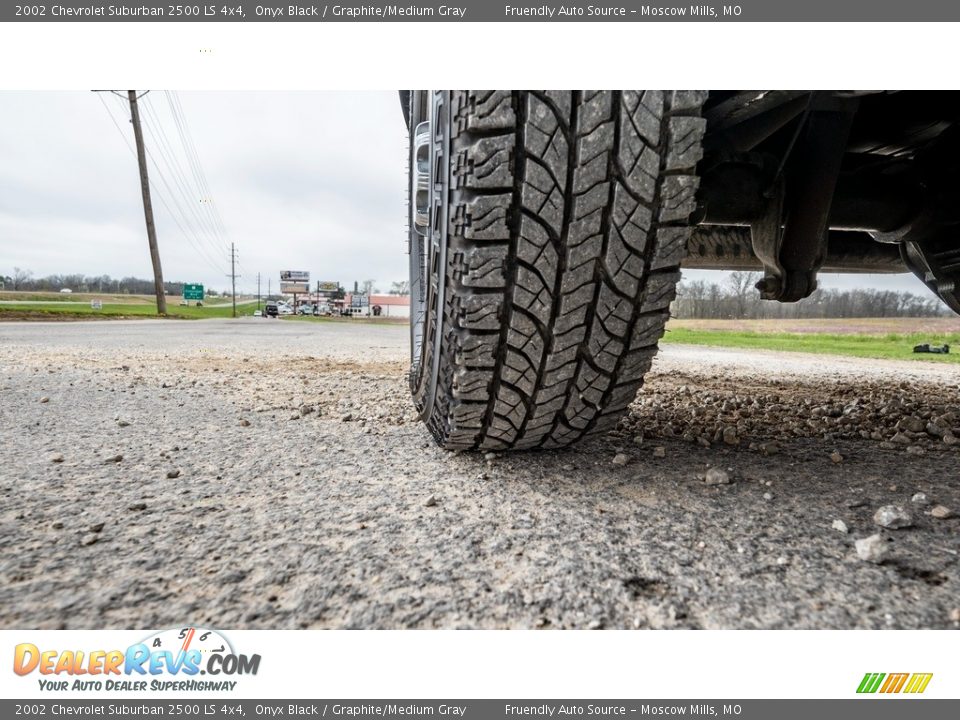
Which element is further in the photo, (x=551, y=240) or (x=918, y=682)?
(x=551, y=240)

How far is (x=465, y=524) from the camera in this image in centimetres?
81

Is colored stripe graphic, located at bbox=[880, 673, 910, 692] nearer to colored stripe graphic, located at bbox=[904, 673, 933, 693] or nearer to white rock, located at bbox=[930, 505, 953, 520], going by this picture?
colored stripe graphic, located at bbox=[904, 673, 933, 693]

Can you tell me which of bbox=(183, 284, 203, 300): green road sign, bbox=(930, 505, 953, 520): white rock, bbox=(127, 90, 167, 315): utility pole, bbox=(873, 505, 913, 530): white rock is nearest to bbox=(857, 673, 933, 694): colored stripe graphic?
bbox=(873, 505, 913, 530): white rock

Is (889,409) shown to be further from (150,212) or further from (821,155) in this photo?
(150,212)

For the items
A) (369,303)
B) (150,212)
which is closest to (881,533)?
(150,212)

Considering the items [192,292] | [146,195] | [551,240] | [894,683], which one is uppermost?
[146,195]

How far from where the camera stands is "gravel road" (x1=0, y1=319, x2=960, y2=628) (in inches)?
23.3

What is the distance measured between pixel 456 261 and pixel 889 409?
6.09ft

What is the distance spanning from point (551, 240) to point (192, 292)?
43612 mm

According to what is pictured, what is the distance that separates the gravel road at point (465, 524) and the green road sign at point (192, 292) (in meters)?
41.9

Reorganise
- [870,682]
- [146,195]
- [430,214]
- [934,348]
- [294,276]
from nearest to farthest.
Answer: [870,682]
[430,214]
[934,348]
[146,195]
[294,276]

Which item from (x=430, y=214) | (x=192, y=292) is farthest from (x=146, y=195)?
(x=192, y=292)

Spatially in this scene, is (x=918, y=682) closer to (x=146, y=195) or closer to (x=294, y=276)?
(x=146, y=195)

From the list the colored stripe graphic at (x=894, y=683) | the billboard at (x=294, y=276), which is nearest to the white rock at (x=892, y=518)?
the colored stripe graphic at (x=894, y=683)
